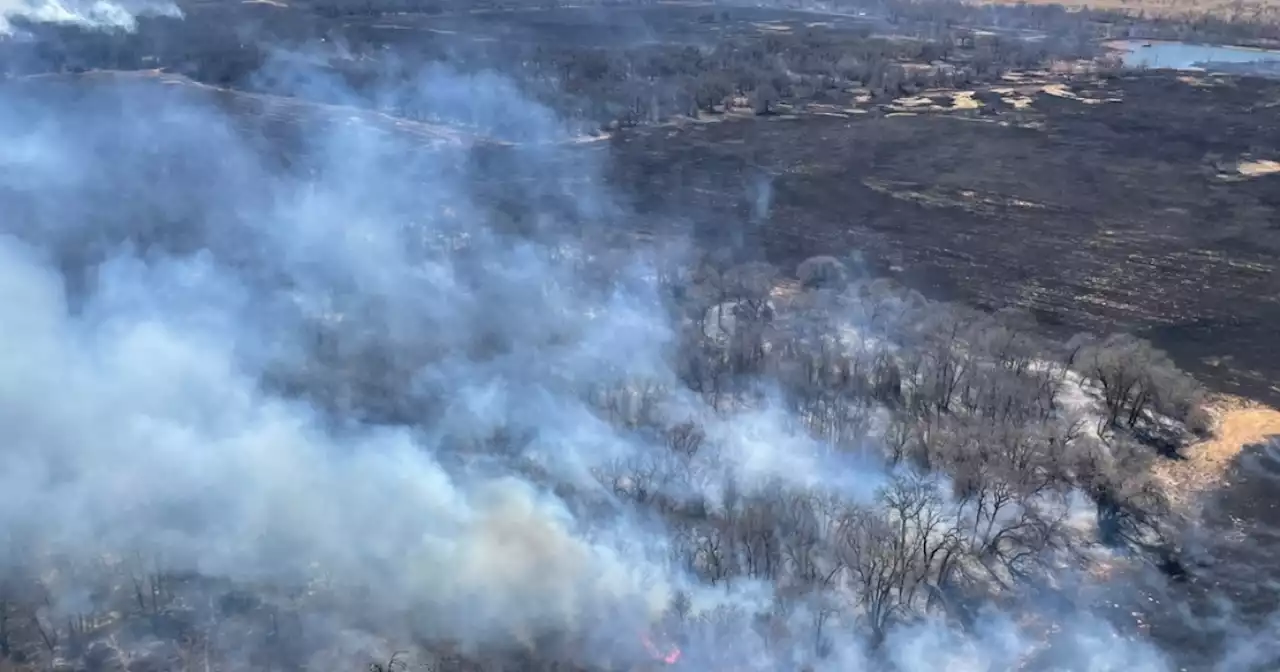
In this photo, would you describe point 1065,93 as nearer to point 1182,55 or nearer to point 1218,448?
point 1182,55

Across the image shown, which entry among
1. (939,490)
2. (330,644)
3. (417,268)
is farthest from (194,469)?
(939,490)

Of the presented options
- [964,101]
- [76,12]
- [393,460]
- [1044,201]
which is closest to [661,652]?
[393,460]

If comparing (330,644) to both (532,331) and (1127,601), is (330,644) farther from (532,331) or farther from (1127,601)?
(1127,601)

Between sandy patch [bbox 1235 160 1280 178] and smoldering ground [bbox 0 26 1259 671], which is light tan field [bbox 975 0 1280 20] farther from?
smoldering ground [bbox 0 26 1259 671]

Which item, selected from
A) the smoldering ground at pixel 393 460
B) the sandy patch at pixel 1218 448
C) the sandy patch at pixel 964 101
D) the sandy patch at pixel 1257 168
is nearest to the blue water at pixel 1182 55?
the sandy patch at pixel 964 101

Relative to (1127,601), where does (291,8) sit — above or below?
above

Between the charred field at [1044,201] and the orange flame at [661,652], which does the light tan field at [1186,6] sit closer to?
the charred field at [1044,201]

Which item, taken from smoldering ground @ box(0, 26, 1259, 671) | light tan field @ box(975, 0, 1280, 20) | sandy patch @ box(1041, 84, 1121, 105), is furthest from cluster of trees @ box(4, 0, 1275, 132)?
smoldering ground @ box(0, 26, 1259, 671)
